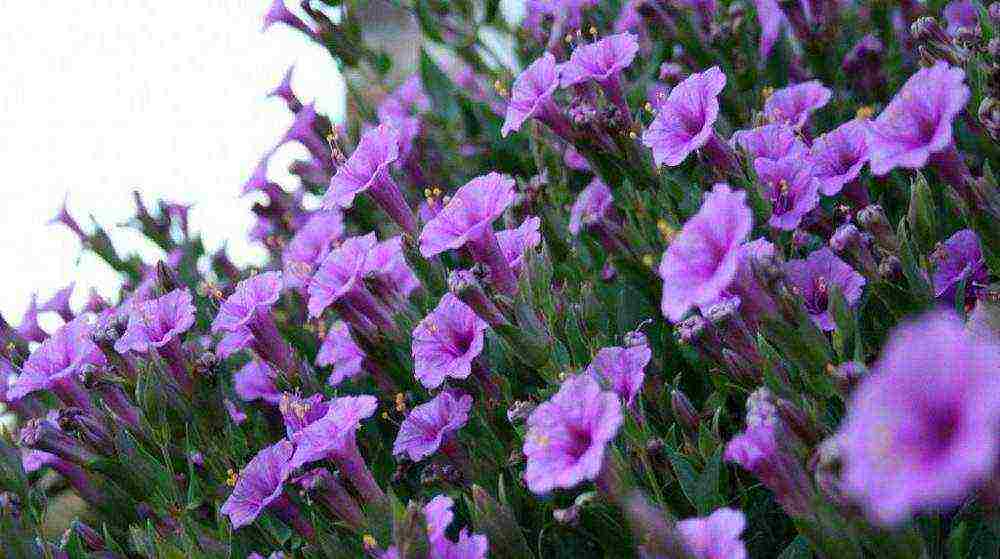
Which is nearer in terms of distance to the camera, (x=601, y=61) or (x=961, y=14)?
(x=601, y=61)

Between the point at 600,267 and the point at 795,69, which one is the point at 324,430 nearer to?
the point at 600,267

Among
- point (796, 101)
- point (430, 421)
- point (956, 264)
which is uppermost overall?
point (796, 101)

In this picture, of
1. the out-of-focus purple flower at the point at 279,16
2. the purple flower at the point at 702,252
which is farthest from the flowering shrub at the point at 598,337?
the out-of-focus purple flower at the point at 279,16

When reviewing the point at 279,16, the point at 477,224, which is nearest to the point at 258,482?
the point at 477,224

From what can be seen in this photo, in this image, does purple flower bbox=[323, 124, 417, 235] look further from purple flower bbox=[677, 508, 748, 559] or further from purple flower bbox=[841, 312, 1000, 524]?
purple flower bbox=[841, 312, 1000, 524]

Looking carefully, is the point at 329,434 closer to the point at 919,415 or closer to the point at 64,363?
the point at 64,363

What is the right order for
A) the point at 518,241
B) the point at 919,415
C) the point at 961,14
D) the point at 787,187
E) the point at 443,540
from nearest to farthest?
the point at 919,415 < the point at 443,540 < the point at 787,187 < the point at 518,241 < the point at 961,14

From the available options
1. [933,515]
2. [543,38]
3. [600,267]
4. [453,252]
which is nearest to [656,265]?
[600,267]
